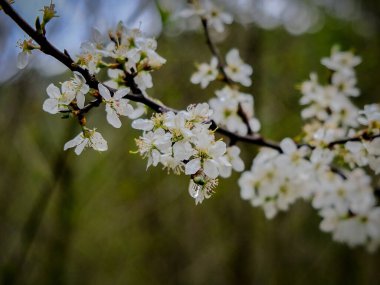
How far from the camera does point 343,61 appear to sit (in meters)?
1.81

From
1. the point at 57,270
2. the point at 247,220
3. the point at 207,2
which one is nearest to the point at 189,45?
the point at 247,220

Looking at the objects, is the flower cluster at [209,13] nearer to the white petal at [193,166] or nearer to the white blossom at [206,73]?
the white blossom at [206,73]

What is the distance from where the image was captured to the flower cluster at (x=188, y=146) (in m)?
0.91

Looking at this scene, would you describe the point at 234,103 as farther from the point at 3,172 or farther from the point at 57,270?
the point at 3,172

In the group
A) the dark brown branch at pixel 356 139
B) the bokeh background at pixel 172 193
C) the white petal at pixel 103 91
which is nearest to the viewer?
the white petal at pixel 103 91

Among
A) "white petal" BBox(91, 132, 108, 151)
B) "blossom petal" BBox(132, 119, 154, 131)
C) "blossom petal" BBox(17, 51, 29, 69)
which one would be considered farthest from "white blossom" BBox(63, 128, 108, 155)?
"blossom petal" BBox(17, 51, 29, 69)

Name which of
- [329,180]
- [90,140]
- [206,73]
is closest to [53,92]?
[90,140]

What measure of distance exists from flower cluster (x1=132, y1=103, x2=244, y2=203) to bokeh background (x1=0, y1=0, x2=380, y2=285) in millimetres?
1218

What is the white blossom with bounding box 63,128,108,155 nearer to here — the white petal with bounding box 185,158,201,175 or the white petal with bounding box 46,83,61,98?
the white petal with bounding box 46,83,61,98

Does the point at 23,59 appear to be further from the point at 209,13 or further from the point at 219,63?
the point at 209,13

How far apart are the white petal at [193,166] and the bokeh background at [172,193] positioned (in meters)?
1.33

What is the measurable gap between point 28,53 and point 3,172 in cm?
288

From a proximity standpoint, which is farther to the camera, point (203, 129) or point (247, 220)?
point (247, 220)

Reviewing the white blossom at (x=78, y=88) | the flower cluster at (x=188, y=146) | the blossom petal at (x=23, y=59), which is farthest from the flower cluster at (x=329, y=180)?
the blossom petal at (x=23, y=59)
